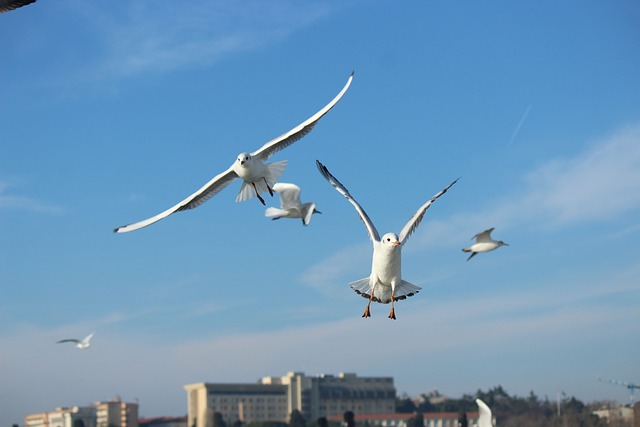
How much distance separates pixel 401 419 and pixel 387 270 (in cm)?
9826

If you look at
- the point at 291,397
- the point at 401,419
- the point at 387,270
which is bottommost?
the point at 387,270

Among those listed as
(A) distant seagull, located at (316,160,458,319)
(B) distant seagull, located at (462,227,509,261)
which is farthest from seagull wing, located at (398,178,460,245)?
(B) distant seagull, located at (462,227,509,261)

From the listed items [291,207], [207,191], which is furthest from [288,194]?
[207,191]

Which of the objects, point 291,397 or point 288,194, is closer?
Answer: point 288,194

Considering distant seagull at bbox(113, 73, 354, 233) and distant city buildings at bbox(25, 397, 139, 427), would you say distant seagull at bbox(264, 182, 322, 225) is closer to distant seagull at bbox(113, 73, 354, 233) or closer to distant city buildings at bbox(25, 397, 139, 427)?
distant seagull at bbox(113, 73, 354, 233)

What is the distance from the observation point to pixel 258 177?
77.7 feet

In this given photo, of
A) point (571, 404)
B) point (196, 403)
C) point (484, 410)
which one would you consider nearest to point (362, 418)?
point (196, 403)

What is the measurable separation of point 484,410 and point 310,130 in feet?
31.2

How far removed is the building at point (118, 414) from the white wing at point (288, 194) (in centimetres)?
9401

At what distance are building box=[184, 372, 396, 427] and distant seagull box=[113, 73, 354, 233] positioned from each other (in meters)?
85.0

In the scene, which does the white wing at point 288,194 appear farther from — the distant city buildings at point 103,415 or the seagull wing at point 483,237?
the distant city buildings at point 103,415

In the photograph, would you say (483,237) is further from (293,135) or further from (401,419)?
(401,419)

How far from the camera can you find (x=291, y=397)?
121 meters

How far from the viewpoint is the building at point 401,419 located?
111238mm
